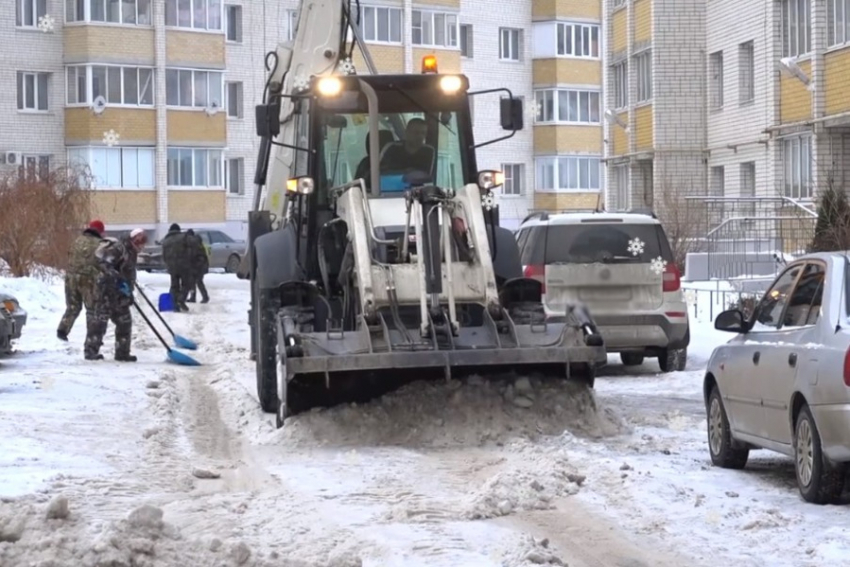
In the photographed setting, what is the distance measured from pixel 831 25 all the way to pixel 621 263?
16.2 meters

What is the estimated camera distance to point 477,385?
11.8m

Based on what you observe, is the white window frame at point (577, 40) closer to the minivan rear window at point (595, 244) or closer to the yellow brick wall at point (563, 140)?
the yellow brick wall at point (563, 140)

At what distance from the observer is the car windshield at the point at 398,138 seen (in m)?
13.1

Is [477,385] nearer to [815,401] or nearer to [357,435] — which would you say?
[357,435]

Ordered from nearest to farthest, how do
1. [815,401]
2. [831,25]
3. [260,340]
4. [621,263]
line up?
[815,401], [260,340], [621,263], [831,25]

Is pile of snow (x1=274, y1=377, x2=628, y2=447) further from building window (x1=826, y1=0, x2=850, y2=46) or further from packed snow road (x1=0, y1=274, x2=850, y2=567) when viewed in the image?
building window (x1=826, y1=0, x2=850, y2=46)

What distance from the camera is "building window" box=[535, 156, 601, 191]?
6000 centimetres

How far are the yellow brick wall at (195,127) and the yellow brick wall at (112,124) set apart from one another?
2.39ft

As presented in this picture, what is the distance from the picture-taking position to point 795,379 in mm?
9203

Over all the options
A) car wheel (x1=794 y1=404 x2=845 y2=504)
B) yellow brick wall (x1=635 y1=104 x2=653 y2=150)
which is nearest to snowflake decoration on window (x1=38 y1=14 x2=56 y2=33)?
yellow brick wall (x1=635 y1=104 x2=653 y2=150)

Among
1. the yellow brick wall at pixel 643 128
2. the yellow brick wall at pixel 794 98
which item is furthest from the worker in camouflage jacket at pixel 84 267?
the yellow brick wall at pixel 643 128

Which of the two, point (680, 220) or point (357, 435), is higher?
point (680, 220)

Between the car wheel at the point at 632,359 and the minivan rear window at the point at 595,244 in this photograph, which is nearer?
the minivan rear window at the point at 595,244

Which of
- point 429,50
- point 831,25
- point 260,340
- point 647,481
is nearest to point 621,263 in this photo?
point 260,340
